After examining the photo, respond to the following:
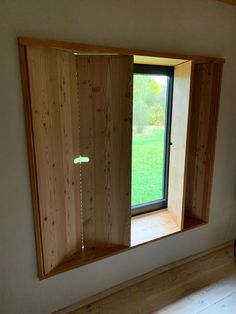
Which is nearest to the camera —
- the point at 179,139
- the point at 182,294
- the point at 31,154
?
the point at 31,154

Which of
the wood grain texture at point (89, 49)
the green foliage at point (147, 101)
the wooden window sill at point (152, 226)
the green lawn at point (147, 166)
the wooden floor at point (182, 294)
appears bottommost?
the wooden floor at point (182, 294)

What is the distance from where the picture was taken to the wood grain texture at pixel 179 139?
190 centimetres

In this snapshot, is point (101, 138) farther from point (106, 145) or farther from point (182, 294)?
point (182, 294)

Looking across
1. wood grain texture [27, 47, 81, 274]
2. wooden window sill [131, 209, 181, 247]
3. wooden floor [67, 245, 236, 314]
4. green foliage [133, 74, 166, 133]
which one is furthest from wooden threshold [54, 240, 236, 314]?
green foliage [133, 74, 166, 133]

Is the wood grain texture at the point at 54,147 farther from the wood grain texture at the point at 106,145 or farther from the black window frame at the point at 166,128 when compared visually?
the black window frame at the point at 166,128

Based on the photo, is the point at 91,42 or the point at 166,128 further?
the point at 166,128

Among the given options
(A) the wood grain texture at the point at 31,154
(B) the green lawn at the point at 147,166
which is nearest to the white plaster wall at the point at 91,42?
(A) the wood grain texture at the point at 31,154

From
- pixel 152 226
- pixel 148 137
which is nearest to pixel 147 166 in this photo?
pixel 148 137

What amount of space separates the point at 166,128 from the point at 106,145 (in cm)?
87

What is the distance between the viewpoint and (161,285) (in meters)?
1.88

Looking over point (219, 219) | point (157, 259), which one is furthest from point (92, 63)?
point (219, 219)

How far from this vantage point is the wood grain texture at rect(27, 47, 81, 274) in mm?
1282

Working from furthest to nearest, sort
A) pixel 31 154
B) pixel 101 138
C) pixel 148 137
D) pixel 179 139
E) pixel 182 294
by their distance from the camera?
pixel 148 137
pixel 179 139
pixel 182 294
pixel 101 138
pixel 31 154

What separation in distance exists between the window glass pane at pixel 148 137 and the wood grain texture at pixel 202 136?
28 cm
